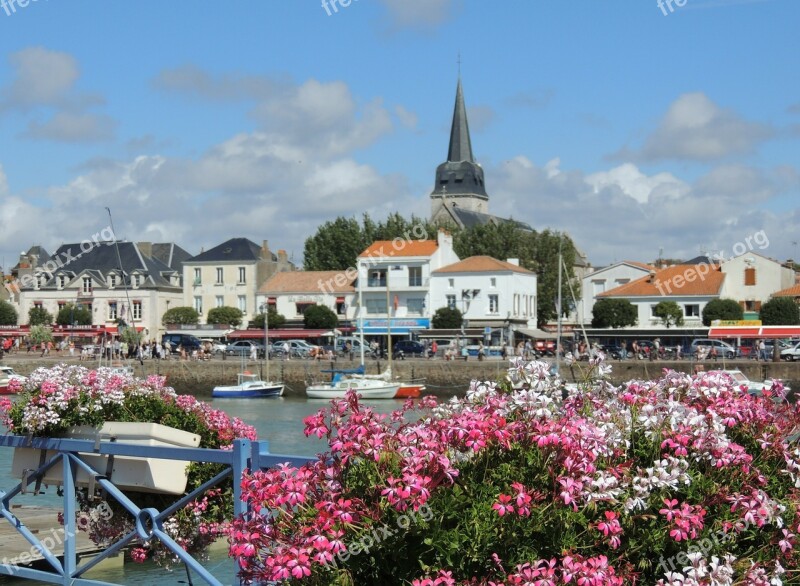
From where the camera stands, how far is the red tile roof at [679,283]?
84019 mm

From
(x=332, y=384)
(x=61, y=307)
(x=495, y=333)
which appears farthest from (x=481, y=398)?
(x=61, y=307)

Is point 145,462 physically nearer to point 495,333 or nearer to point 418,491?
point 418,491

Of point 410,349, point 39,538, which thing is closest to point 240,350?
point 410,349

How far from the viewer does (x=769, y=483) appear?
16.9 feet

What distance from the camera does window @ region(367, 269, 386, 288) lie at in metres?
85.3

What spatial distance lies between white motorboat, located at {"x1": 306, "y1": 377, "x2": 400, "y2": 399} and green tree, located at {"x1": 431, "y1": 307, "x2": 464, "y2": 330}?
19472mm

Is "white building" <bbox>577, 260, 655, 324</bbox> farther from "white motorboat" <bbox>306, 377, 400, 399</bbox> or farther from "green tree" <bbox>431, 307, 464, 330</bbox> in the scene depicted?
"white motorboat" <bbox>306, 377, 400, 399</bbox>

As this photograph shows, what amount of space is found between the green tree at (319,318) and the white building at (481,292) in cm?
781

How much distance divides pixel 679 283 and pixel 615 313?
808 cm

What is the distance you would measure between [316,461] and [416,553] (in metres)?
0.93

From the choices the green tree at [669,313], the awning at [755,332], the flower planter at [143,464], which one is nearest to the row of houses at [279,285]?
the green tree at [669,313]

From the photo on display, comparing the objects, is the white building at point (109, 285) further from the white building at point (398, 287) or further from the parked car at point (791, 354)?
the parked car at point (791, 354)

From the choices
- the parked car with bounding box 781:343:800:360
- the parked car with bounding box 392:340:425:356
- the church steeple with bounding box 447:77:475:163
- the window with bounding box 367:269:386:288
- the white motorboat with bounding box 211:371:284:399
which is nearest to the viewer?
the white motorboat with bounding box 211:371:284:399

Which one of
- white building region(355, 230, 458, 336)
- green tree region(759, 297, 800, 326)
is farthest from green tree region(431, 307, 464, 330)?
green tree region(759, 297, 800, 326)
